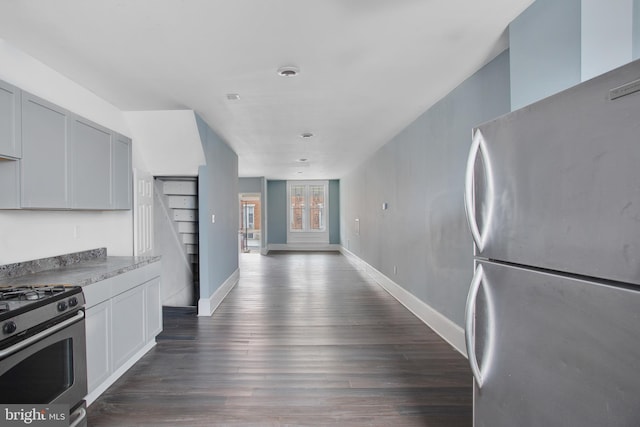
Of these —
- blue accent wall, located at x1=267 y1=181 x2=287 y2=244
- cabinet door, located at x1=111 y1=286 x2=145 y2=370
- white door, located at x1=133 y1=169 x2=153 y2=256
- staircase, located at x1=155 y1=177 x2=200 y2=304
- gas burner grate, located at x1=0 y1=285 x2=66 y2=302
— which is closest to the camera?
gas burner grate, located at x1=0 y1=285 x2=66 y2=302

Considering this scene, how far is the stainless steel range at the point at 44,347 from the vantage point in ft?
5.09

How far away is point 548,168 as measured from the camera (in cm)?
107

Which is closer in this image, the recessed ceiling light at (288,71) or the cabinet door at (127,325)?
the cabinet door at (127,325)

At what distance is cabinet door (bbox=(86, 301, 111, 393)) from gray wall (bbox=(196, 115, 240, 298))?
1964 mm

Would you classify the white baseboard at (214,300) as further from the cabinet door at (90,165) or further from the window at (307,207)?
the window at (307,207)

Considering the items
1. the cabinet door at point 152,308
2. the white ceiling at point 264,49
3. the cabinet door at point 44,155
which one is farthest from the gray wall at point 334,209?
the cabinet door at point 44,155

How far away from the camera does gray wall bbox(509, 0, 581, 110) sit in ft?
5.49

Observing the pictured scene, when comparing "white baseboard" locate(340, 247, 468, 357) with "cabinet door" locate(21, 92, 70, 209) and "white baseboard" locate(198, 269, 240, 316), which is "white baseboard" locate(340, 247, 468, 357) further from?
"cabinet door" locate(21, 92, 70, 209)

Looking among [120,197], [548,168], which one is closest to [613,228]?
[548,168]

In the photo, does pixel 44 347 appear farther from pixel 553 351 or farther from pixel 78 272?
pixel 553 351

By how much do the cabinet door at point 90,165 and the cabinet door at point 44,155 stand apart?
117 mm

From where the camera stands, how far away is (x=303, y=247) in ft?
40.0
